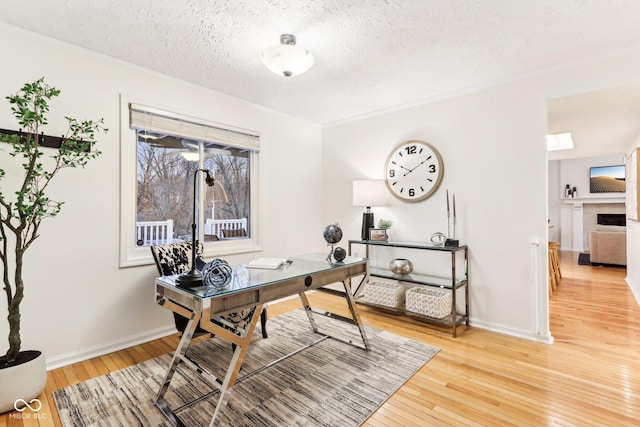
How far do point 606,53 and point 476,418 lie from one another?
2891 millimetres

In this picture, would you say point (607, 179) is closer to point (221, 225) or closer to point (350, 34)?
point (350, 34)

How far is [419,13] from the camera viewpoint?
78.5 inches

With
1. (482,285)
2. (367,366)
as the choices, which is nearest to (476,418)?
(367,366)

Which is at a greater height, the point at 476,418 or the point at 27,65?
the point at 27,65

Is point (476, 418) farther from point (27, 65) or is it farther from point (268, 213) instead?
point (27, 65)

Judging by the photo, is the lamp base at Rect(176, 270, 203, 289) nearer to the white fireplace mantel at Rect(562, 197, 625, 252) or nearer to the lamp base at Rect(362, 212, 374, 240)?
the lamp base at Rect(362, 212, 374, 240)

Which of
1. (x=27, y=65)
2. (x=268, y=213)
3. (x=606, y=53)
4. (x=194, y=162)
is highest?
(x=606, y=53)

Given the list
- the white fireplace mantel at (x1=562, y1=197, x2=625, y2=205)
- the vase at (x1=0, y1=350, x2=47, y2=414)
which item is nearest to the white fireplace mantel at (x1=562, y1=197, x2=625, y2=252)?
the white fireplace mantel at (x1=562, y1=197, x2=625, y2=205)

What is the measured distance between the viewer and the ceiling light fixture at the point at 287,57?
208cm

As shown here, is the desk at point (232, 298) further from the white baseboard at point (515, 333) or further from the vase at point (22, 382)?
the white baseboard at point (515, 333)

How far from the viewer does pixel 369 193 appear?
3658mm

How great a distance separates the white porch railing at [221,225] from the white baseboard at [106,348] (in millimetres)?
1021

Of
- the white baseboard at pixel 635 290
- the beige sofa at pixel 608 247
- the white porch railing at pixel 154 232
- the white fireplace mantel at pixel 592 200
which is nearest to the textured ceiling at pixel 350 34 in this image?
the white porch railing at pixel 154 232

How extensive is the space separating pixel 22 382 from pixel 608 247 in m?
8.50
